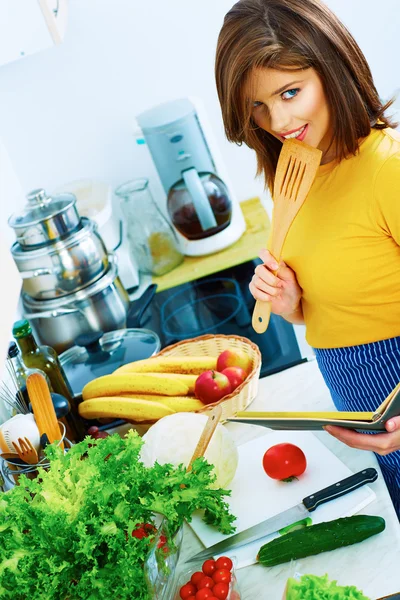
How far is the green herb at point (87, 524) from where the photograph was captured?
33.5 inches

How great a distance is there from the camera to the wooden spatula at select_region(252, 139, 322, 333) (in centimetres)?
112

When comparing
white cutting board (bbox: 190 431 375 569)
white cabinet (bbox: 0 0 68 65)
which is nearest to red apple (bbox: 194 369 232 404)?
white cutting board (bbox: 190 431 375 569)

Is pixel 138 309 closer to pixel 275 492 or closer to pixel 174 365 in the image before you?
pixel 174 365

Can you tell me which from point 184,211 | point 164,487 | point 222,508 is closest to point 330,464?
point 222,508

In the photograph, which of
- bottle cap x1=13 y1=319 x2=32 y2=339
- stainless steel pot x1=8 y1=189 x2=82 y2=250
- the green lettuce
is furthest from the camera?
stainless steel pot x1=8 y1=189 x2=82 y2=250

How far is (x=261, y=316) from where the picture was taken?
125 centimetres

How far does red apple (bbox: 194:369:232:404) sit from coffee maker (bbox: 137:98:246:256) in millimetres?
861

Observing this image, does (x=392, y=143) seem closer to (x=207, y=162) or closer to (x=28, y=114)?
(x=207, y=162)

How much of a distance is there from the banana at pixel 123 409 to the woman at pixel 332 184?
1.08 ft

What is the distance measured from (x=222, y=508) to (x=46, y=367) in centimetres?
53

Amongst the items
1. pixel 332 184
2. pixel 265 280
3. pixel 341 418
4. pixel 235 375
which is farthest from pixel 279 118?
pixel 235 375

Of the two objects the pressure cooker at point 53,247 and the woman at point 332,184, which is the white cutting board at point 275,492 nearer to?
the woman at point 332,184

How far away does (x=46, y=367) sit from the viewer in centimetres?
143

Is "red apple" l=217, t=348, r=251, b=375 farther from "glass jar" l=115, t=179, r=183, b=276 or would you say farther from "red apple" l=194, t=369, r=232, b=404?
"glass jar" l=115, t=179, r=183, b=276
